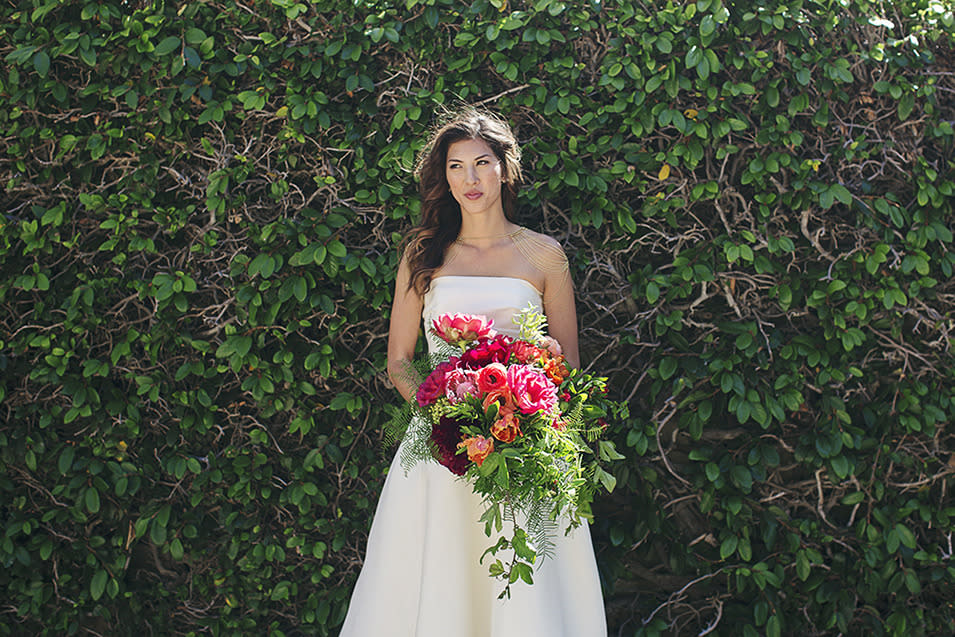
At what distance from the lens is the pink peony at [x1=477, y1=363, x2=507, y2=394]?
2121 millimetres

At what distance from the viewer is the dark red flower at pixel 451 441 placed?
86.4 inches

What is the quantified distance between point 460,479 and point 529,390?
52cm

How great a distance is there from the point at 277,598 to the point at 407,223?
1.50 meters

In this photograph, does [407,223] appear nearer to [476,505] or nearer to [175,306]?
[175,306]

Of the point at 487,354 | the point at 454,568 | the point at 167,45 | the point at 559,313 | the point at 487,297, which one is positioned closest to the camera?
the point at 487,354

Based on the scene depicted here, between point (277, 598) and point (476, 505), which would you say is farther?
point (277, 598)

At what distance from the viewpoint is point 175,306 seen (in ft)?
9.98

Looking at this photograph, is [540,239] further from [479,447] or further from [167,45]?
[167,45]

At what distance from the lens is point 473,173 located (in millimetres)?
2652

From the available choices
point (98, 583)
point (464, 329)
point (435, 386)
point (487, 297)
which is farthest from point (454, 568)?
point (98, 583)

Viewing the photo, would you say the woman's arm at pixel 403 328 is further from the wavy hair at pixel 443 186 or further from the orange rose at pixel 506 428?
the orange rose at pixel 506 428

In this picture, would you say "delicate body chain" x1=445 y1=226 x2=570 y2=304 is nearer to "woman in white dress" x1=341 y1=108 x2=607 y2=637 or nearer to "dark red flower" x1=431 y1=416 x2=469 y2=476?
"woman in white dress" x1=341 y1=108 x2=607 y2=637

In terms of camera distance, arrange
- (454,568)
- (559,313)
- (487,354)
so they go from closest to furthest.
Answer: (487,354), (454,568), (559,313)

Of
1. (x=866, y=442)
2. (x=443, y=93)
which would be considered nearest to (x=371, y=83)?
(x=443, y=93)
